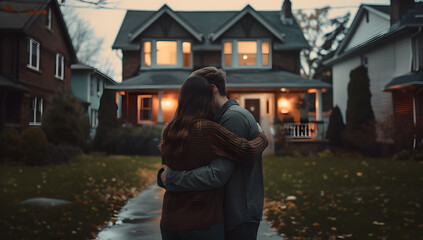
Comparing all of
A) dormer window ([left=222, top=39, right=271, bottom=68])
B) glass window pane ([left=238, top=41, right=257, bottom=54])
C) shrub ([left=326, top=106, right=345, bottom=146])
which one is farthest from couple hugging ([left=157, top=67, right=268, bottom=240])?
dormer window ([left=222, top=39, right=271, bottom=68])

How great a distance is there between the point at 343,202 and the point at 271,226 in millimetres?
2231

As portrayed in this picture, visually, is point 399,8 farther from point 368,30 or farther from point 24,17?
point 24,17

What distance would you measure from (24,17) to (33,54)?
16.2 inches

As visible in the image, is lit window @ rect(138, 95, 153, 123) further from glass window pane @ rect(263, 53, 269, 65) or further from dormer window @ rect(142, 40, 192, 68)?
glass window pane @ rect(263, 53, 269, 65)

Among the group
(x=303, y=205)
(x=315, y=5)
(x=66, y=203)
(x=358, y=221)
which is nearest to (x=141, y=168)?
(x=66, y=203)

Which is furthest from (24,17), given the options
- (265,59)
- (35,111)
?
(265,59)

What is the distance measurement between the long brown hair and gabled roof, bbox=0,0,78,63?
123 centimetres

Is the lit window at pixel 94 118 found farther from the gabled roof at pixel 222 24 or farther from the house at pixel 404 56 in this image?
the gabled roof at pixel 222 24

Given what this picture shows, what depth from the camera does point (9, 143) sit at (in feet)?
9.50

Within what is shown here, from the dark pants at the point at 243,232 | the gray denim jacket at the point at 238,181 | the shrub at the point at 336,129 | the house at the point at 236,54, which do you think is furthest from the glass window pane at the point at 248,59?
the dark pants at the point at 243,232

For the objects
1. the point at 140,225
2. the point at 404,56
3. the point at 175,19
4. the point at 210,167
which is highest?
the point at 175,19

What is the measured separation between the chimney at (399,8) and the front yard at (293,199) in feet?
4.97

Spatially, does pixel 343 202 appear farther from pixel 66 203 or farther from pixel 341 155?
pixel 66 203

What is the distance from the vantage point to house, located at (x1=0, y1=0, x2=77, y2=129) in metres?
2.74
